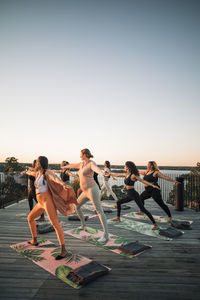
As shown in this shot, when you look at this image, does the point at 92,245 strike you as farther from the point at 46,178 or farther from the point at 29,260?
the point at 46,178

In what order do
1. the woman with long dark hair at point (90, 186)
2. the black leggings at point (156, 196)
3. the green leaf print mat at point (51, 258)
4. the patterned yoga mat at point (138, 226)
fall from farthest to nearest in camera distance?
the black leggings at point (156, 196) → the patterned yoga mat at point (138, 226) → the woman with long dark hair at point (90, 186) → the green leaf print mat at point (51, 258)

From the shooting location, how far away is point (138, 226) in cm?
507

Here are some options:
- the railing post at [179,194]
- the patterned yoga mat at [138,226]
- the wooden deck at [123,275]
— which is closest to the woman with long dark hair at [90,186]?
the wooden deck at [123,275]

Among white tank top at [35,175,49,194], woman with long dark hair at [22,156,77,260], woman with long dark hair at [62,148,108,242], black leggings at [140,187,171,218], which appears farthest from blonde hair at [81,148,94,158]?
black leggings at [140,187,171,218]

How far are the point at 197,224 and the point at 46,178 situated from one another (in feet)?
15.2

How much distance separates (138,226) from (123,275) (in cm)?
258

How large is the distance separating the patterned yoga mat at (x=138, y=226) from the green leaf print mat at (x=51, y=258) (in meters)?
1.99

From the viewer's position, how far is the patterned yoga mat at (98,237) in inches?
139

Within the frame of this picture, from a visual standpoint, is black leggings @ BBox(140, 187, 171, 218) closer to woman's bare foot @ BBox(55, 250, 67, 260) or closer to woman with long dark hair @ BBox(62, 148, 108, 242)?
woman with long dark hair @ BBox(62, 148, 108, 242)

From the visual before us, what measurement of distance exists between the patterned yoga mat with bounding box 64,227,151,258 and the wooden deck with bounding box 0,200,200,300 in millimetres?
143

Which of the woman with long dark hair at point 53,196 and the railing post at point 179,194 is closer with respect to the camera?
the woman with long dark hair at point 53,196

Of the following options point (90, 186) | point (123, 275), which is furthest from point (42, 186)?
point (123, 275)

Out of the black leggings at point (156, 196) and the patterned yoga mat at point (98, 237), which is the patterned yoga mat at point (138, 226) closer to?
the black leggings at point (156, 196)

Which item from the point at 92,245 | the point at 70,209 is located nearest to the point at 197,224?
the point at 92,245
